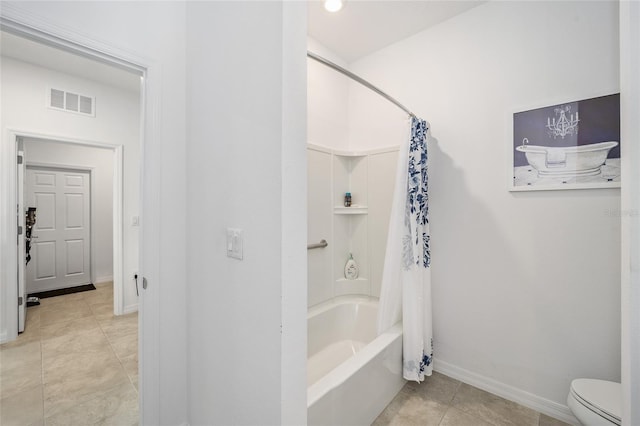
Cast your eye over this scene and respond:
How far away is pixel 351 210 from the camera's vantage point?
8.34ft

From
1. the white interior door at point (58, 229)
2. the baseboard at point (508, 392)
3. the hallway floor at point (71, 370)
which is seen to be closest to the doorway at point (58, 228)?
the white interior door at point (58, 229)

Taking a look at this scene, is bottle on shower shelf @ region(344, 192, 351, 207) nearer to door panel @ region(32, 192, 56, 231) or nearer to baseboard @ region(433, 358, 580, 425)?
baseboard @ region(433, 358, 580, 425)

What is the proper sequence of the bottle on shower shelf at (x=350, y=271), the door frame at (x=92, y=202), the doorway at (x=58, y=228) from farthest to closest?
the doorway at (x=58, y=228) < the bottle on shower shelf at (x=350, y=271) < the door frame at (x=92, y=202)

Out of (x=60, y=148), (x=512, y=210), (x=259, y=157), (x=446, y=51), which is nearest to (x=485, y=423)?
(x=512, y=210)

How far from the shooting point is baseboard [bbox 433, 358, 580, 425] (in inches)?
63.8

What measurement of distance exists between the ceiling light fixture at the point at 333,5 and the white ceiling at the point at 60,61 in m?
1.66

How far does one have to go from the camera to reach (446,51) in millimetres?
2096

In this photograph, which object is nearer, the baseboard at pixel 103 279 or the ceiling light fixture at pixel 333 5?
the ceiling light fixture at pixel 333 5

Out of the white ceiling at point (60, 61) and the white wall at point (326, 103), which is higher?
the white ceiling at point (60, 61)

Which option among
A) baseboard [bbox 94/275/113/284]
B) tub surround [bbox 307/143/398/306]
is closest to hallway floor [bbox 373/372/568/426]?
tub surround [bbox 307/143/398/306]

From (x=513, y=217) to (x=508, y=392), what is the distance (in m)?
1.18

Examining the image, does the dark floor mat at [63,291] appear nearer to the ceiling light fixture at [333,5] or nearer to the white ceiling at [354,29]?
the white ceiling at [354,29]

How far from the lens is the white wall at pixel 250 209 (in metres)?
0.86

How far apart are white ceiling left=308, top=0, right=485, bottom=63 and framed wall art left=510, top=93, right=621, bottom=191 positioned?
0.98 metres
